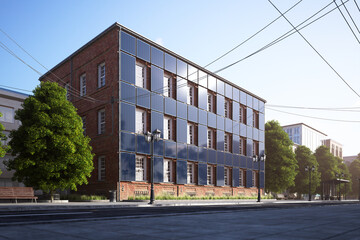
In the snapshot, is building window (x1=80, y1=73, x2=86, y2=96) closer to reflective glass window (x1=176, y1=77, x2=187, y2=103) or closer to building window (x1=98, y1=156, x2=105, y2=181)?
building window (x1=98, y1=156, x2=105, y2=181)

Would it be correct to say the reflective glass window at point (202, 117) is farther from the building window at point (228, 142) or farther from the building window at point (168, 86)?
the building window at point (228, 142)

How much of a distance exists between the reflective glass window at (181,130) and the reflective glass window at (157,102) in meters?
2.80

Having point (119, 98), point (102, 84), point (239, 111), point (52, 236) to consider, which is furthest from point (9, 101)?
point (52, 236)

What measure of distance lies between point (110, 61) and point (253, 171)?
2688 cm

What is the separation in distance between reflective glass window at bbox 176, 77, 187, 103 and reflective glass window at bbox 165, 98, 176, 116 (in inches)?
39.2

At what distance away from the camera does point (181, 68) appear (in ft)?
119

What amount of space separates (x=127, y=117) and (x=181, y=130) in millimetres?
7544

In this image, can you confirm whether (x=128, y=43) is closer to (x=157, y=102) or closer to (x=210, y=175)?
(x=157, y=102)

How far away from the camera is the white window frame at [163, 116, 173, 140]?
34.0 metres

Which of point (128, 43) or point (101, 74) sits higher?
point (128, 43)

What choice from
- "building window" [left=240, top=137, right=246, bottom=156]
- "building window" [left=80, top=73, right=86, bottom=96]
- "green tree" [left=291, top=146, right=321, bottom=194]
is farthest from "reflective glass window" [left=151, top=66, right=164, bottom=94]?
"green tree" [left=291, top=146, right=321, bottom=194]

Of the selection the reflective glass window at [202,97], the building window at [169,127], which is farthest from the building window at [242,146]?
the building window at [169,127]

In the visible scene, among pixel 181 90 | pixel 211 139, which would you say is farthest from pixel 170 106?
pixel 211 139

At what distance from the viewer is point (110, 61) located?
30016 millimetres
